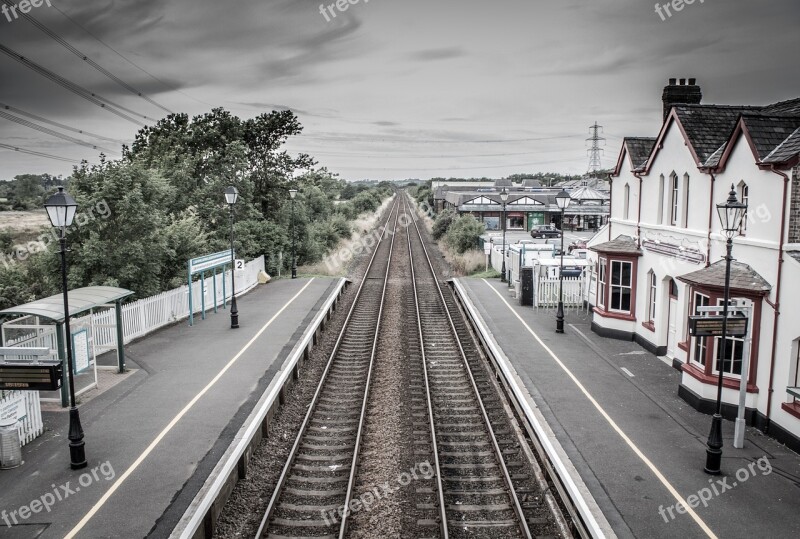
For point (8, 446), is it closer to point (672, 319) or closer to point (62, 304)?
point (62, 304)

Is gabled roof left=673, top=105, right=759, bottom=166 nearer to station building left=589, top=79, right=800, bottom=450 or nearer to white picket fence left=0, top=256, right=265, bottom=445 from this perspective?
station building left=589, top=79, right=800, bottom=450

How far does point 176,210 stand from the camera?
33.4m

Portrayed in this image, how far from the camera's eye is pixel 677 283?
17344 millimetres

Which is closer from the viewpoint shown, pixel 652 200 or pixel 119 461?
pixel 119 461

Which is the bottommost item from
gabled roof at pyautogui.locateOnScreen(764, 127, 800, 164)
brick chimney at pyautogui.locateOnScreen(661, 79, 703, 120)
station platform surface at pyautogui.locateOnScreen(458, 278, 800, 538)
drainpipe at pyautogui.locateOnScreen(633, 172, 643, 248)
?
station platform surface at pyautogui.locateOnScreen(458, 278, 800, 538)

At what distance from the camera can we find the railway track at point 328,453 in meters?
9.66

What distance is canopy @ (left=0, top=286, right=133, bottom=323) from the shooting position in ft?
43.8

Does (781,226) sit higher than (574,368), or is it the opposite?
(781,226)

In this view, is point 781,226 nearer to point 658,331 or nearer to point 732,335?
point 732,335

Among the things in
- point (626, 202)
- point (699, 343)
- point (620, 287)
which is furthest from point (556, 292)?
point (699, 343)

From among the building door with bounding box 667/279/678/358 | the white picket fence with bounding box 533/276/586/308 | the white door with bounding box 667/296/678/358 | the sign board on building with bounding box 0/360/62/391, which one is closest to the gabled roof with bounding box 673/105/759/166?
the building door with bounding box 667/279/678/358

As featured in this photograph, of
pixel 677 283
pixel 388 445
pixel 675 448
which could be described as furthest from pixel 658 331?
pixel 388 445

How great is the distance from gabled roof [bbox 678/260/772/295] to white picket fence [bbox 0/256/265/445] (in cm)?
1539

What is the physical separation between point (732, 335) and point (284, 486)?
1003cm
